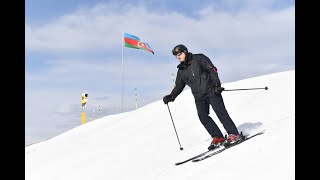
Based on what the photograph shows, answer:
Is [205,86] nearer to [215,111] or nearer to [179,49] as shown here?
[215,111]

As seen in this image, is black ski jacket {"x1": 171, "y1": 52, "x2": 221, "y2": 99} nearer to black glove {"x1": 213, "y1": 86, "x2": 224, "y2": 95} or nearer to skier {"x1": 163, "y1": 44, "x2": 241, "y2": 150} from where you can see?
skier {"x1": 163, "y1": 44, "x2": 241, "y2": 150}

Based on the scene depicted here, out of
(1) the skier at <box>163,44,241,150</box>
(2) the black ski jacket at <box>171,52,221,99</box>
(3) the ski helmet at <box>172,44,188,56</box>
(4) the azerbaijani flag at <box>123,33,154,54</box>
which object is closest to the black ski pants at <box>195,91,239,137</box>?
(1) the skier at <box>163,44,241,150</box>

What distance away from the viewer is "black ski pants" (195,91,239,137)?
6.81 metres

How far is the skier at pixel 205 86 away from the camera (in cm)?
682

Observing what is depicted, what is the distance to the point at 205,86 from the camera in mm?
6910

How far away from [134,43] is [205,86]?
1269cm

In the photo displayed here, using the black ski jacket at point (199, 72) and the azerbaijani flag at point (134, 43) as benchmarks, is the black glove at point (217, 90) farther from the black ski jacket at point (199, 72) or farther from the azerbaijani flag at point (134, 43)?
the azerbaijani flag at point (134, 43)

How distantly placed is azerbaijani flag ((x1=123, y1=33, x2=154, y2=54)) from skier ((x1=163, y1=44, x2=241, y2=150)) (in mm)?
12265

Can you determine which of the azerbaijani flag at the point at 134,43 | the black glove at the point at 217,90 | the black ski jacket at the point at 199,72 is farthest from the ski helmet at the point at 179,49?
the azerbaijani flag at the point at 134,43

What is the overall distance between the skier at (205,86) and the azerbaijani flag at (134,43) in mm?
12265

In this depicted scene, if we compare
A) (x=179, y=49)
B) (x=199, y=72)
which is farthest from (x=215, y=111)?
(x=179, y=49)
